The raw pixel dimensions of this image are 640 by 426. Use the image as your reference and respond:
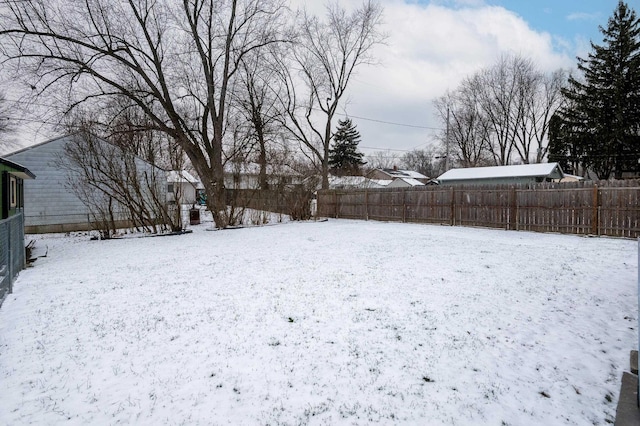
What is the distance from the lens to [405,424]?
7.54ft

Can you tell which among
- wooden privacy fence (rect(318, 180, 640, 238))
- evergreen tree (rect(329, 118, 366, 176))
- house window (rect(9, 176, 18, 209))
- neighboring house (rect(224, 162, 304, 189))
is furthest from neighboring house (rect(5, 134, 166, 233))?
evergreen tree (rect(329, 118, 366, 176))

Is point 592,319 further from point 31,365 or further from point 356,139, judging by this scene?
point 356,139

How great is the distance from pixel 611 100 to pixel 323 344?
34.3 m

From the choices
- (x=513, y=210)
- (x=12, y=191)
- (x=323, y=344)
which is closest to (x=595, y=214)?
(x=513, y=210)

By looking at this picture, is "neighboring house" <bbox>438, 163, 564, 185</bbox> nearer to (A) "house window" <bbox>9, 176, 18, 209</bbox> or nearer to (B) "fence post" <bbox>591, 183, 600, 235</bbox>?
(B) "fence post" <bbox>591, 183, 600, 235</bbox>

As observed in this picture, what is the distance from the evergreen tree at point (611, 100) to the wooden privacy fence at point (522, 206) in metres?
20.7

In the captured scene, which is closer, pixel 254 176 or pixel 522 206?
pixel 522 206

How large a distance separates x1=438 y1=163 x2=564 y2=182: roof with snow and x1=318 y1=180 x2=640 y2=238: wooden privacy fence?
11.4 meters

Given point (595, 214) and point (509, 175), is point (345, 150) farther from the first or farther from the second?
point (595, 214)

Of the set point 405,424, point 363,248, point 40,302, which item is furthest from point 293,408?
point 363,248

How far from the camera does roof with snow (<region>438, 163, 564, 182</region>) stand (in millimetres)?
22609

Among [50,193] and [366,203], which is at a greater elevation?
[50,193]

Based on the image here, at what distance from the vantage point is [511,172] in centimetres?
2408

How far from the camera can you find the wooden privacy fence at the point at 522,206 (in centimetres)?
1010
